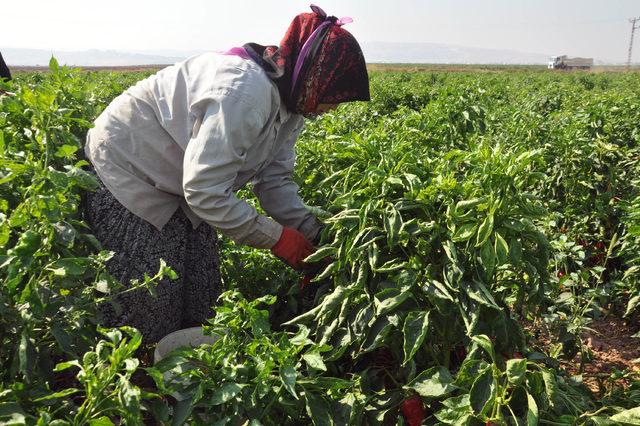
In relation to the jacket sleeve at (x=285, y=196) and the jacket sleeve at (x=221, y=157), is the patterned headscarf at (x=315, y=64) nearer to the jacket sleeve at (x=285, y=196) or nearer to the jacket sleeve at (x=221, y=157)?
the jacket sleeve at (x=221, y=157)

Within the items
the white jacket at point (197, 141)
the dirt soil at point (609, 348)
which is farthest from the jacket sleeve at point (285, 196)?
the dirt soil at point (609, 348)

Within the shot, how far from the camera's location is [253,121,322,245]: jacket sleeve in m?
2.50

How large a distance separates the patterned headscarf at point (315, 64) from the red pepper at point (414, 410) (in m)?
1.09

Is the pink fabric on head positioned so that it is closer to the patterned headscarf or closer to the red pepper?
the patterned headscarf

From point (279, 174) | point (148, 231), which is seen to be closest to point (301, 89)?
point (279, 174)

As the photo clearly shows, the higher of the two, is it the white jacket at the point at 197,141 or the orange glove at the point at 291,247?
the white jacket at the point at 197,141

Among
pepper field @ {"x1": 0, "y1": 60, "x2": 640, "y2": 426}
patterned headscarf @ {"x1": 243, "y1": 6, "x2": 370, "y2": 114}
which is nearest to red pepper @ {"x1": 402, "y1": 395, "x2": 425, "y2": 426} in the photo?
pepper field @ {"x1": 0, "y1": 60, "x2": 640, "y2": 426}

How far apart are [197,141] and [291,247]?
1.86ft

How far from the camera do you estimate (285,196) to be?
254cm

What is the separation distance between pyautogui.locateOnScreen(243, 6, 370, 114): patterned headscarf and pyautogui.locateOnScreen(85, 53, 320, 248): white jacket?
0.26 ft

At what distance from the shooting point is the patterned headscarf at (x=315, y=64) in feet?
6.73

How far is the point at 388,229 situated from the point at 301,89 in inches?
27.5

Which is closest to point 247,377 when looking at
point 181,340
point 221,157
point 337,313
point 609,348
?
point 337,313

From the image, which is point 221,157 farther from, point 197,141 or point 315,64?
point 315,64
